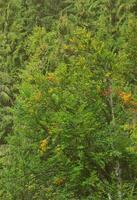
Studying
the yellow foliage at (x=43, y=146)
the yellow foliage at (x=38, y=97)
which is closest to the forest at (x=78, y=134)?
the yellow foliage at (x=43, y=146)

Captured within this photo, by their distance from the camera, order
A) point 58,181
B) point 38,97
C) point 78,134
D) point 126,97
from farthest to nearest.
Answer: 1. point 38,97
2. point 126,97
3. point 58,181
4. point 78,134

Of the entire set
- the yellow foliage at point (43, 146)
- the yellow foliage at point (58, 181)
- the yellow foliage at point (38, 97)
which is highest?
the yellow foliage at point (38, 97)

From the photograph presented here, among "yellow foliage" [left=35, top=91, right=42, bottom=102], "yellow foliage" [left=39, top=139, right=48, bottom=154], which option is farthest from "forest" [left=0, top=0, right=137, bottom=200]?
"yellow foliage" [left=35, top=91, right=42, bottom=102]

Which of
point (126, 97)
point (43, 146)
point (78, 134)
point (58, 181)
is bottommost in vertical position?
point (58, 181)

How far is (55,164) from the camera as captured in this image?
100 feet

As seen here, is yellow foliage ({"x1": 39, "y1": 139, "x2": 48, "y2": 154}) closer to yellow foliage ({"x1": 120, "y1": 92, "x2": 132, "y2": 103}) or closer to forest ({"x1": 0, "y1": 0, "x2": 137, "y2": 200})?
forest ({"x1": 0, "y1": 0, "x2": 137, "y2": 200})

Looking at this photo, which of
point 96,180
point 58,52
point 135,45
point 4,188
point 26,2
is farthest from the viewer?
point 26,2

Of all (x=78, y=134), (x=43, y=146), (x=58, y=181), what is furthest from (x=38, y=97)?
(x=58, y=181)

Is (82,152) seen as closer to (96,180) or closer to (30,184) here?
(96,180)

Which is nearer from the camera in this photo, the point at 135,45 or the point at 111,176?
the point at 111,176

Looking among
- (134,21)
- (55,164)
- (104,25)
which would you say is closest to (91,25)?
(104,25)

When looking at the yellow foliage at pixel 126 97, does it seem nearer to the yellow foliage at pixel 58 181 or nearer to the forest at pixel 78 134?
the forest at pixel 78 134

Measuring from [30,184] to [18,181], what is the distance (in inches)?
35.2

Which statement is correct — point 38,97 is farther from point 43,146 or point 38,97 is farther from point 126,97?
point 126,97
